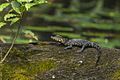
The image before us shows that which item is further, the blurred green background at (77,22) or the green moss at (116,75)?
the blurred green background at (77,22)

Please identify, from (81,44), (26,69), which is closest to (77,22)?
(81,44)

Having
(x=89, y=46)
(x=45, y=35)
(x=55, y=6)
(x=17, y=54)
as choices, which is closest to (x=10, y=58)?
(x=17, y=54)

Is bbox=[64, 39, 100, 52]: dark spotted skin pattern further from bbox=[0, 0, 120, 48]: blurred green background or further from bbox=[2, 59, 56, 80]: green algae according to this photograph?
bbox=[0, 0, 120, 48]: blurred green background

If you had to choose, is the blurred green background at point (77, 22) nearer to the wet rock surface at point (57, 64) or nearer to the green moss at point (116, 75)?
the wet rock surface at point (57, 64)

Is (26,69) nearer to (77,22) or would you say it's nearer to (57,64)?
(57,64)

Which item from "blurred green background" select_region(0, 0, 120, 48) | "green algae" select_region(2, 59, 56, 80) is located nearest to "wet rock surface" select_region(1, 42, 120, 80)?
"green algae" select_region(2, 59, 56, 80)

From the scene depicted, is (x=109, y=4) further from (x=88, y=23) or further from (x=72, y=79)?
(x=72, y=79)

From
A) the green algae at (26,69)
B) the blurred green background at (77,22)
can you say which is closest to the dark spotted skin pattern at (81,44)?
the green algae at (26,69)

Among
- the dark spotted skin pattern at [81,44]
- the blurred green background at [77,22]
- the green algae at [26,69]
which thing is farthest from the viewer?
the blurred green background at [77,22]
